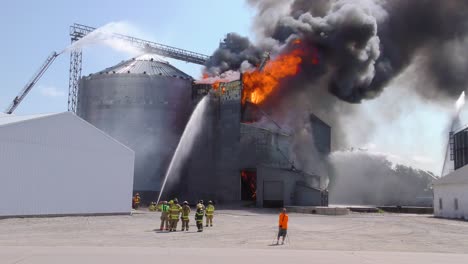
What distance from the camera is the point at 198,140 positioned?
46562 mm

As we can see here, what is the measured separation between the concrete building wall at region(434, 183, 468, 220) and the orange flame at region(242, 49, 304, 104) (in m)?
16.8

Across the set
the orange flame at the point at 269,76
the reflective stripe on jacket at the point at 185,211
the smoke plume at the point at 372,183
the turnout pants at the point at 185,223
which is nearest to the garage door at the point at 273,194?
the orange flame at the point at 269,76

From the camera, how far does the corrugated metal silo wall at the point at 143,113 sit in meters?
46.7

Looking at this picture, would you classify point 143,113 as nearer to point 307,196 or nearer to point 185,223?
point 307,196

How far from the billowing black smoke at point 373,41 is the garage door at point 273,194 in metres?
10.9

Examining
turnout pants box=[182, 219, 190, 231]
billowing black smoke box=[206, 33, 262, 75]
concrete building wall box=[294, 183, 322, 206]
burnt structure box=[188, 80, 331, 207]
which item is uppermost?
billowing black smoke box=[206, 33, 262, 75]

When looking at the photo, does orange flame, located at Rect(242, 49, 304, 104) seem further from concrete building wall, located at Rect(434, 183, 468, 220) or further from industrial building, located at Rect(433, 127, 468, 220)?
concrete building wall, located at Rect(434, 183, 468, 220)

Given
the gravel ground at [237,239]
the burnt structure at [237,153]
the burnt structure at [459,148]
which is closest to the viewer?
the gravel ground at [237,239]

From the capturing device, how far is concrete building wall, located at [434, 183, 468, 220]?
3268 cm

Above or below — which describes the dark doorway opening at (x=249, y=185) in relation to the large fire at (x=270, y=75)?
below

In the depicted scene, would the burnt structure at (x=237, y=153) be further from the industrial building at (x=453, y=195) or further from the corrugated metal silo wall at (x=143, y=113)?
the industrial building at (x=453, y=195)

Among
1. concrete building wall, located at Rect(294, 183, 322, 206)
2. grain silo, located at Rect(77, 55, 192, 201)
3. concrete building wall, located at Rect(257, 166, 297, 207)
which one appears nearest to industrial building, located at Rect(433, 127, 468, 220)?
concrete building wall, located at Rect(294, 183, 322, 206)

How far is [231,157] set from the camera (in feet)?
147

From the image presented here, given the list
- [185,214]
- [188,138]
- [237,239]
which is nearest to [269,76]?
[188,138]
